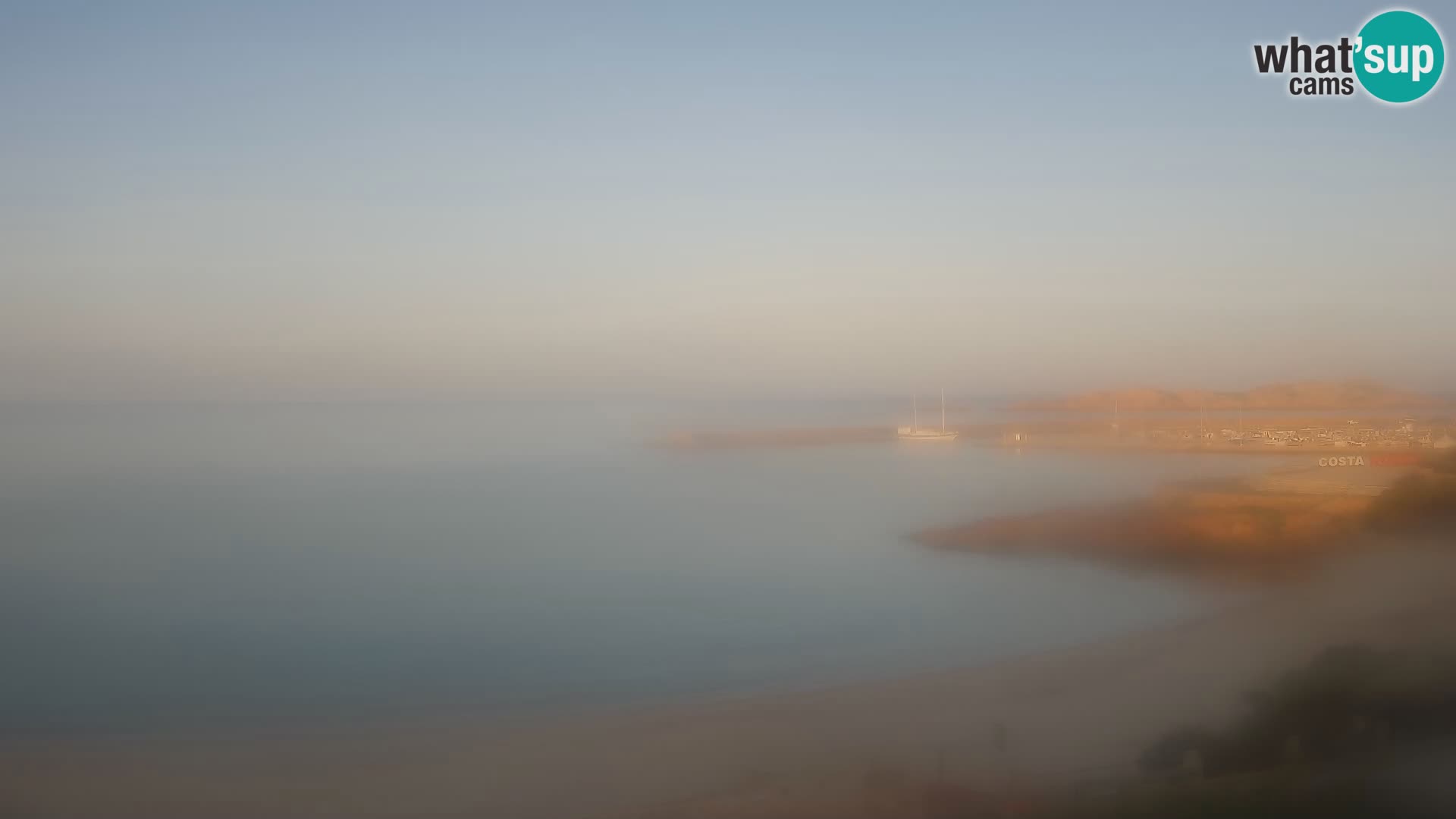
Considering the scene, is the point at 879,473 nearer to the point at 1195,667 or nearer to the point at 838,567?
the point at 838,567

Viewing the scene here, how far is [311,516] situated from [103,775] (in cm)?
1290

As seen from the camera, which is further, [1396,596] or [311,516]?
[311,516]

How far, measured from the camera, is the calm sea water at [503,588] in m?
9.05

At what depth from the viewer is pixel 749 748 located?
680 centimetres

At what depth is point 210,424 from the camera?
52.7m

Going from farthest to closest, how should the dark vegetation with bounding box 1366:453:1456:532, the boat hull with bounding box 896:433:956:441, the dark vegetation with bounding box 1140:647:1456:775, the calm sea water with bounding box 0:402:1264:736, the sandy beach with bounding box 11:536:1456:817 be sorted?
the boat hull with bounding box 896:433:956:441, the dark vegetation with bounding box 1366:453:1456:532, the calm sea water with bounding box 0:402:1264:736, the sandy beach with bounding box 11:536:1456:817, the dark vegetation with bounding box 1140:647:1456:775

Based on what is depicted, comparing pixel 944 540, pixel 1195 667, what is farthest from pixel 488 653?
pixel 944 540

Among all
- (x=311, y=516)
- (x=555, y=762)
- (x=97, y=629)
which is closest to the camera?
(x=555, y=762)

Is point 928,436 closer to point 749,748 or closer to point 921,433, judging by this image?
point 921,433

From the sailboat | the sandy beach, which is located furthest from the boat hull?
the sandy beach

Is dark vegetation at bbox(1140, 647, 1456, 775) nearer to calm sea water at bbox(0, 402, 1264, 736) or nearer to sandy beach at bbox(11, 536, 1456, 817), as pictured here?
sandy beach at bbox(11, 536, 1456, 817)

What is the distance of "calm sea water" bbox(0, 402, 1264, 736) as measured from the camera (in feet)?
29.7

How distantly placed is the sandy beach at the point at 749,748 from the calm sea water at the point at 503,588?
693mm

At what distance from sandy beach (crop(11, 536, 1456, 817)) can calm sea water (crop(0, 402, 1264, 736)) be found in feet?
2.27
